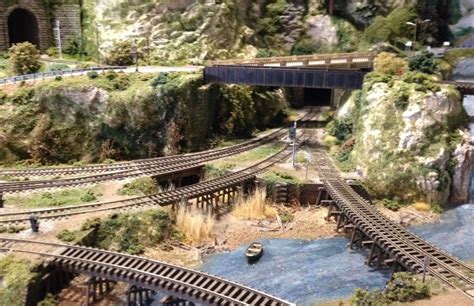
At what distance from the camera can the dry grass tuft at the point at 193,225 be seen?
114ft

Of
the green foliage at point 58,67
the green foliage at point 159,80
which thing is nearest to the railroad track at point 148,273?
the green foliage at point 159,80

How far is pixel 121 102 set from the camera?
4478cm

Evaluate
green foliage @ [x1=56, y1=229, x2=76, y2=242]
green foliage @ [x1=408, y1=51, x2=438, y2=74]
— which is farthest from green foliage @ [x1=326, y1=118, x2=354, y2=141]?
green foliage @ [x1=56, y1=229, x2=76, y2=242]

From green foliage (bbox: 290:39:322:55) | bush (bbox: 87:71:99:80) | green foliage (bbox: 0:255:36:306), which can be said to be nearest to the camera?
green foliage (bbox: 0:255:36:306)

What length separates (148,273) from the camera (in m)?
25.9

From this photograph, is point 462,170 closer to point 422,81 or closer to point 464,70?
point 422,81

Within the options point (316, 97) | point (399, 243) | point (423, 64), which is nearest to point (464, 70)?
point (423, 64)

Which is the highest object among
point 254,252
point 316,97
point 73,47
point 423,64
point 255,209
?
point 73,47

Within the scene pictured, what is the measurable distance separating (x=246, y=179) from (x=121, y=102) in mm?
13678

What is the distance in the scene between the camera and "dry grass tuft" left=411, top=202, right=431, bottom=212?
4006 cm

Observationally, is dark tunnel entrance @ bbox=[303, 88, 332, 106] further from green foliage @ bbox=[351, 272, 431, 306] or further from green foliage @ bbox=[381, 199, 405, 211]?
green foliage @ bbox=[351, 272, 431, 306]

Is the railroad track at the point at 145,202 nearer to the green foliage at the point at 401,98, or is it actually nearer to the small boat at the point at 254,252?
the small boat at the point at 254,252

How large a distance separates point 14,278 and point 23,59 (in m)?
32.9

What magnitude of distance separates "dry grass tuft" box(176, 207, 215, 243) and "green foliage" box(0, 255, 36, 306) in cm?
1131
